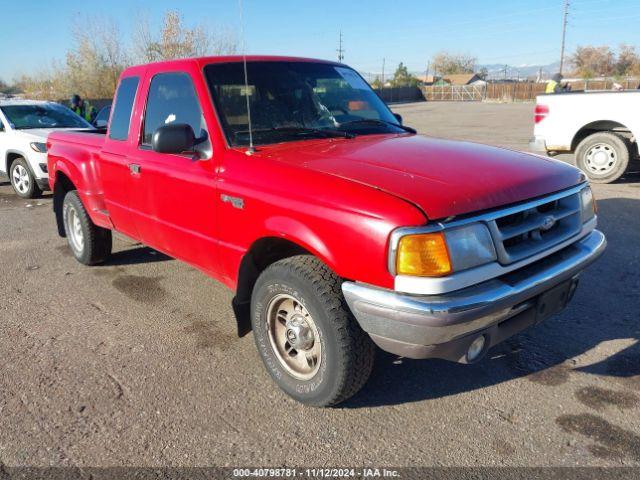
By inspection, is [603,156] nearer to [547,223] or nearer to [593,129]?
[593,129]

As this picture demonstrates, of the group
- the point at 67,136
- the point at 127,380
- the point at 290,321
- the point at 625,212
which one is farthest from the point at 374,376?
the point at 625,212

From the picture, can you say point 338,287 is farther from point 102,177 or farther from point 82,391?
point 102,177

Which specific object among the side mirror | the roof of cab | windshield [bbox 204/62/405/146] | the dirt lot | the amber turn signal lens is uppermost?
the roof of cab

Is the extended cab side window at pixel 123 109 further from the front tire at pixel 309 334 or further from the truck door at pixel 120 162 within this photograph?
the front tire at pixel 309 334

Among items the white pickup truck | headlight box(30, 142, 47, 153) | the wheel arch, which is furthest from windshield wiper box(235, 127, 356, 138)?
the wheel arch

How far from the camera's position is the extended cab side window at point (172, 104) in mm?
3586

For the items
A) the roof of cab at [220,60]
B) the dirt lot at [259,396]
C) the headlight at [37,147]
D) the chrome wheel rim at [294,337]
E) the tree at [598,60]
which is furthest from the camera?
the tree at [598,60]

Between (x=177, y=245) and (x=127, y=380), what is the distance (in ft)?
3.38

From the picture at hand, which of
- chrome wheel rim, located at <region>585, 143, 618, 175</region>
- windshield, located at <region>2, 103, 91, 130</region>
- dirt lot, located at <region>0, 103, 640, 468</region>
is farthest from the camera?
windshield, located at <region>2, 103, 91, 130</region>

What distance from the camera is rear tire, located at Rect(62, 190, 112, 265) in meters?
5.26

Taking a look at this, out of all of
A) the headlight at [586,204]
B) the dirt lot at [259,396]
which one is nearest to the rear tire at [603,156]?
the dirt lot at [259,396]

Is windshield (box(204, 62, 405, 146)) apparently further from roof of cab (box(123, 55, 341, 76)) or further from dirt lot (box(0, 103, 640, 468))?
dirt lot (box(0, 103, 640, 468))

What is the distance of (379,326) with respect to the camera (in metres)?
2.47

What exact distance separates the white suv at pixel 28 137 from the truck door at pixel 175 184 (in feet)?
19.0
